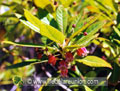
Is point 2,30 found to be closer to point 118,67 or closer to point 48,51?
point 48,51

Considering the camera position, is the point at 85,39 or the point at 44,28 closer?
the point at 44,28

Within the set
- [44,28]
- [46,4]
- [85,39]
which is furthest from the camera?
[46,4]

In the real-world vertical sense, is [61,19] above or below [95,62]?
above

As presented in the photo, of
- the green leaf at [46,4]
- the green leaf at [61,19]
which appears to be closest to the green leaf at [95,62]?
the green leaf at [61,19]

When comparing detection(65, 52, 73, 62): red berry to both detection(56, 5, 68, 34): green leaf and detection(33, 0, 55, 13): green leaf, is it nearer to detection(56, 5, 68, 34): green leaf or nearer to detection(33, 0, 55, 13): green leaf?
detection(56, 5, 68, 34): green leaf

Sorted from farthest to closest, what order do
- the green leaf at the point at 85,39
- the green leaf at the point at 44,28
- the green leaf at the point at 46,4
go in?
1. the green leaf at the point at 46,4
2. the green leaf at the point at 85,39
3. the green leaf at the point at 44,28

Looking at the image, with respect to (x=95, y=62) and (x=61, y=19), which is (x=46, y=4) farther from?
(x=95, y=62)

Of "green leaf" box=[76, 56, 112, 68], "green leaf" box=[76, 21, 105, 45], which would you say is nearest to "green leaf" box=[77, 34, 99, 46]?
"green leaf" box=[76, 21, 105, 45]

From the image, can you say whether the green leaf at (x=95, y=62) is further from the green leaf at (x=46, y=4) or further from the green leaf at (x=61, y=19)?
the green leaf at (x=46, y=4)

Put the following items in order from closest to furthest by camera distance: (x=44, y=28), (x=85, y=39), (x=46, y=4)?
(x=44, y=28)
(x=85, y=39)
(x=46, y=4)

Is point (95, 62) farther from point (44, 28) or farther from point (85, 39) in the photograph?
point (44, 28)

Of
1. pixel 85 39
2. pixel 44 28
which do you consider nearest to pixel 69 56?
pixel 85 39

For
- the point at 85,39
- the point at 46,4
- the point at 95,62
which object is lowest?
the point at 95,62

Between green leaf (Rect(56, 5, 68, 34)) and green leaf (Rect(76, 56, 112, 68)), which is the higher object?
green leaf (Rect(56, 5, 68, 34))
